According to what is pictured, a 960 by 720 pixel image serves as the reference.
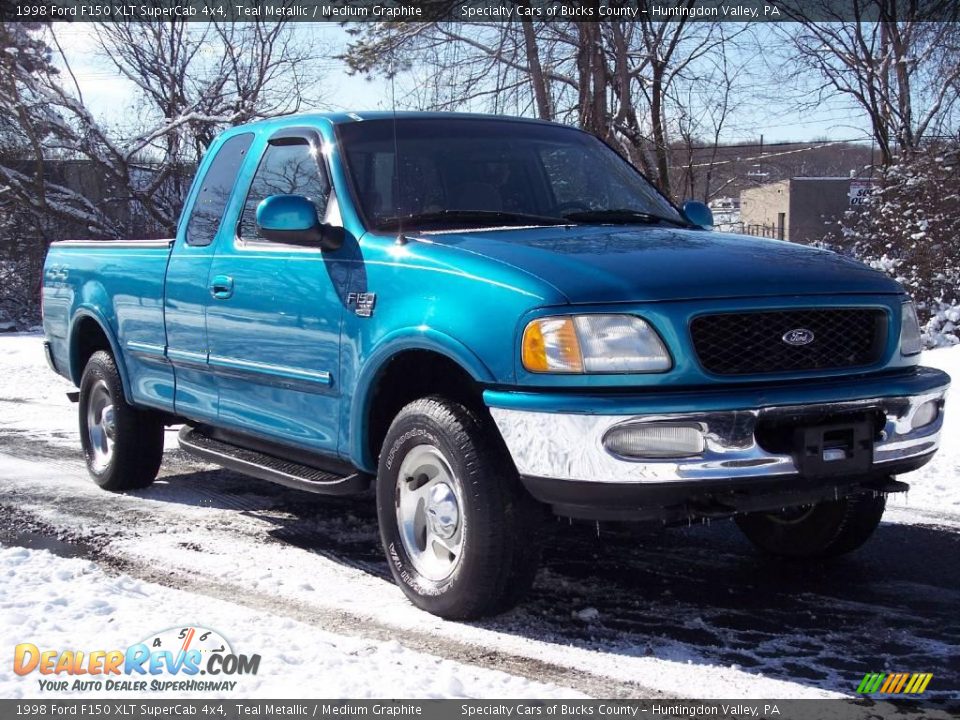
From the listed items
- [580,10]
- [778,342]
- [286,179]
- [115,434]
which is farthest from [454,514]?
[580,10]

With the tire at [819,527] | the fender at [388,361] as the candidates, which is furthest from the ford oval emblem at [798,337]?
the tire at [819,527]

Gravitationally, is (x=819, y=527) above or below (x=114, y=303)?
below

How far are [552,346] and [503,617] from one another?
1.14 meters

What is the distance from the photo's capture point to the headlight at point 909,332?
14.1 feet

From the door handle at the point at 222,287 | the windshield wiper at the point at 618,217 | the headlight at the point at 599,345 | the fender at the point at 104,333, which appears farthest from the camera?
the fender at the point at 104,333

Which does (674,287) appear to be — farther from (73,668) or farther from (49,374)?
(49,374)

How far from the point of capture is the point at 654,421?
3654 mm

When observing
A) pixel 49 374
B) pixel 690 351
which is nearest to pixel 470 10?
pixel 49 374

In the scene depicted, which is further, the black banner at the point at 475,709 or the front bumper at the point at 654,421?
the front bumper at the point at 654,421

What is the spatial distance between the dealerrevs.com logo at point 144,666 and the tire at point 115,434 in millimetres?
3028

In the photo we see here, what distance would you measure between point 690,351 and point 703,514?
1.78 feet

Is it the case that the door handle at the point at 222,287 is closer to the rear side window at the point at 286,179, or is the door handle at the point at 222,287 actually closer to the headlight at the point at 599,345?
the rear side window at the point at 286,179

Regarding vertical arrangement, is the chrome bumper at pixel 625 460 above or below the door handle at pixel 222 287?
below

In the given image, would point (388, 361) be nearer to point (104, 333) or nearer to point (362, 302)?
point (362, 302)
